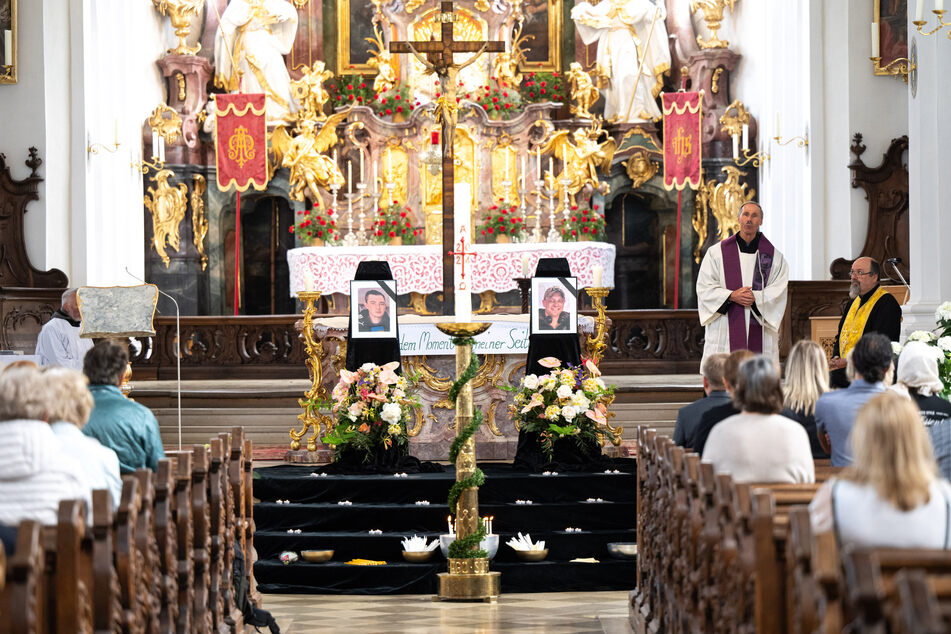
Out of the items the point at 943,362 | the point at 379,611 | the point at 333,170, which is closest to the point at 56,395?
the point at 379,611

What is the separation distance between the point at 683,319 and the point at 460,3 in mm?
5373

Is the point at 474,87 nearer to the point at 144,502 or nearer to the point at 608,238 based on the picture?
the point at 608,238

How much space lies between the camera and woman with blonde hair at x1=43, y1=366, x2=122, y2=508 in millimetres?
4883

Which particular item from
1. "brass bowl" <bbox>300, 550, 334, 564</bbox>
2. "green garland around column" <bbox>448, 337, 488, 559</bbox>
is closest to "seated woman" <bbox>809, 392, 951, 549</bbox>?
"green garland around column" <bbox>448, 337, 488, 559</bbox>

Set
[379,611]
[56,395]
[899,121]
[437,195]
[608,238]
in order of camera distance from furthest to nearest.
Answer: [608,238] < [437,195] < [899,121] < [379,611] < [56,395]

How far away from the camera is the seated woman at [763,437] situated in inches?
207

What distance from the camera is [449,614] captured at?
741 centimetres

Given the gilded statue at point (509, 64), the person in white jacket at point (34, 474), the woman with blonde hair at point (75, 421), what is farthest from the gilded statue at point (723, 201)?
the person in white jacket at point (34, 474)

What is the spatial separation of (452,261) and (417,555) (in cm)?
305

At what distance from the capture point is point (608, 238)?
18.2 m

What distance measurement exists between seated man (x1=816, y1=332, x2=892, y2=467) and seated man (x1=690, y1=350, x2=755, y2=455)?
43cm

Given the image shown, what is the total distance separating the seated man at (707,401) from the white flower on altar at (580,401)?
2.44 meters

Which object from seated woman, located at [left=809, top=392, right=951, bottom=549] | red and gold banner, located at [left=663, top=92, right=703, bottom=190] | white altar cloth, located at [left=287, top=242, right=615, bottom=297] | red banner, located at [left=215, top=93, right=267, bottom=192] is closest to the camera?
Result: seated woman, located at [left=809, top=392, right=951, bottom=549]

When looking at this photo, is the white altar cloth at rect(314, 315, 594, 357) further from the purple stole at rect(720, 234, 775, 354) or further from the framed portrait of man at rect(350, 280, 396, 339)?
the purple stole at rect(720, 234, 775, 354)
